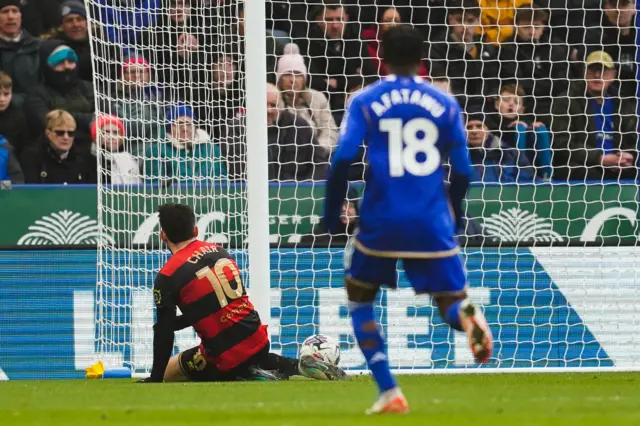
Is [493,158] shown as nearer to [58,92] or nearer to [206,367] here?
[206,367]

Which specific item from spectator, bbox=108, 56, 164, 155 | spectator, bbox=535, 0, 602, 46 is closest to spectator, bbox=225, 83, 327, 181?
spectator, bbox=108, 56, 164, 155

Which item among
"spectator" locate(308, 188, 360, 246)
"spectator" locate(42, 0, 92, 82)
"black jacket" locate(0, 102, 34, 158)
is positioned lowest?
"spectator" locate(308, 188, 360, 246)

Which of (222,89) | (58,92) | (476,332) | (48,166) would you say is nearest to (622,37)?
(222,89)

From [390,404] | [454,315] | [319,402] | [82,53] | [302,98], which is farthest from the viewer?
[82,53]

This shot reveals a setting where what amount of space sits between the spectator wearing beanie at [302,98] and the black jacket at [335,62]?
160 millimetres

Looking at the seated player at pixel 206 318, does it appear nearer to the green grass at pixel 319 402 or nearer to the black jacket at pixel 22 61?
the green grass at pixel 319 402

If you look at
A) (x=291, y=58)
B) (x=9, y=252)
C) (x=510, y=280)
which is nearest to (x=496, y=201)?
(x=510, y=280)

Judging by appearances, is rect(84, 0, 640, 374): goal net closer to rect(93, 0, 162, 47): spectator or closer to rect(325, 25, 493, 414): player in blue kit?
rect(93, 0, 162, 47): spectator

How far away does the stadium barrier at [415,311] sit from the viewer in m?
11.7

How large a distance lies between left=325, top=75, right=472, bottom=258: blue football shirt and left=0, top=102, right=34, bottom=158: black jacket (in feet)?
22.8

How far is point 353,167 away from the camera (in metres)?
12.0

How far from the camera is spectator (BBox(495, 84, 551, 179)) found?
12273 mm

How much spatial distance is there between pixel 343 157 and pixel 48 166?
262 inches

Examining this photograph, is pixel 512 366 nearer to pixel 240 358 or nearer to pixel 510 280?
pixel 510 280
